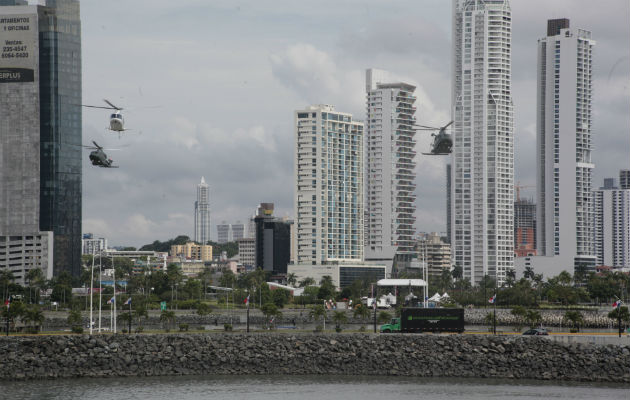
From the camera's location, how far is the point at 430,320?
90125mm

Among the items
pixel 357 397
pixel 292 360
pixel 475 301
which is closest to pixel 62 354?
pixel 292 360

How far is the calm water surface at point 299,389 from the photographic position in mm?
68312

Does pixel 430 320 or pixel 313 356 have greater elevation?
pixel 430 320

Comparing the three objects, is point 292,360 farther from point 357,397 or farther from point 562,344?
point 562,344

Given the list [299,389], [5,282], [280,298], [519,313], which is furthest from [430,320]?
[5,282]

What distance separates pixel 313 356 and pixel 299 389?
10648 mm

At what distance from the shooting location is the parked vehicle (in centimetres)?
8975

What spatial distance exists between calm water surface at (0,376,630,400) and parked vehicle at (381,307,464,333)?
39.1ft

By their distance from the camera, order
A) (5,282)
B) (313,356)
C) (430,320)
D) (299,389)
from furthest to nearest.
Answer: (5,282)
(430,320)
(313,356)
(299,389)

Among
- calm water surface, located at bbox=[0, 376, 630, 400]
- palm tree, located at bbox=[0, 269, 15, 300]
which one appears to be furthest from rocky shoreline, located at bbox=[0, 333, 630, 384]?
palm tree, located at bbox=[0, 269, 15, 300]

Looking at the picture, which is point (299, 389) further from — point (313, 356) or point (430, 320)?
point (430, 320)

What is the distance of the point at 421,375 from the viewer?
7969 cm

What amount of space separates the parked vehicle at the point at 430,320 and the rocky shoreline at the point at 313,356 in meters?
6.56

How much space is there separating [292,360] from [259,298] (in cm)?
9421
